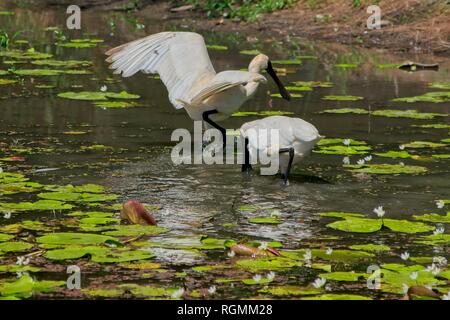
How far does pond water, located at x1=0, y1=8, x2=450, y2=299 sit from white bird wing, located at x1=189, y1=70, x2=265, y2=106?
2.06 ft

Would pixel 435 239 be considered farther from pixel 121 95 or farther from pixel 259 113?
pixel 121 95

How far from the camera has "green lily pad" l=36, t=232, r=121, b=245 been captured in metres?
6.73

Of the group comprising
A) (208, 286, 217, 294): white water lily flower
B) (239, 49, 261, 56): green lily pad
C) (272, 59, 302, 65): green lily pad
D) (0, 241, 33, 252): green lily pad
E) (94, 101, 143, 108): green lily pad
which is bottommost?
(208, 286, 217, 294): white water lily flower

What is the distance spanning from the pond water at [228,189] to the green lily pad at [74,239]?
0.04 m

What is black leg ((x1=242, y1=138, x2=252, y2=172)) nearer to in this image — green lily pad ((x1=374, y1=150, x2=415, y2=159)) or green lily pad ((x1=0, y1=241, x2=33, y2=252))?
green lily pad ((x1=374, y1=150, x2=415, y2=159))

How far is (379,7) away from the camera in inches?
758

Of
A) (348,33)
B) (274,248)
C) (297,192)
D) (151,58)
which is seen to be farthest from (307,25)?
(274,248)

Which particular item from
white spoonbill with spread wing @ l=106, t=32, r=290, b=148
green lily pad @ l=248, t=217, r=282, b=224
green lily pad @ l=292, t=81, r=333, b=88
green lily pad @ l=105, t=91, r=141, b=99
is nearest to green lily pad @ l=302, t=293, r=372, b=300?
green lily pad @ l=248, t=217, r=282, b=224

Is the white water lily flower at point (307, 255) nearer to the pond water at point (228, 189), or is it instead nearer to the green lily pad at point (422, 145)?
the pond water at point (228, 189)

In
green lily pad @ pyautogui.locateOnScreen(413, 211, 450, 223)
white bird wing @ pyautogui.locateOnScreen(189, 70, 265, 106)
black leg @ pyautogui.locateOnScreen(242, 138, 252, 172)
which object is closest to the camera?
green lily pad @ pyautogui.locateOnScreen(413, 211, 450, 223)

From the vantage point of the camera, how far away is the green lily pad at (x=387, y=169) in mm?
9234

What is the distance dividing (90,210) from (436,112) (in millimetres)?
5608

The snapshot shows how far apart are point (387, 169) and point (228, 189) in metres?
1.44
